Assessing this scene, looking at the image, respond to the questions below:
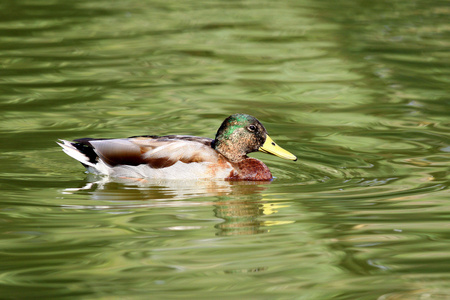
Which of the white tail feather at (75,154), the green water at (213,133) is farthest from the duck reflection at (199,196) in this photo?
the white tail feather at (75,154)

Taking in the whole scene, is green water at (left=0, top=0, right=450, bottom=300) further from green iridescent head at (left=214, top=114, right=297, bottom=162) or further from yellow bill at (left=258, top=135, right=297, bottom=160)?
green iridescent head at (left=214, top=114, right=297, bottom=162)

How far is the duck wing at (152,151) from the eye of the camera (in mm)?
8992

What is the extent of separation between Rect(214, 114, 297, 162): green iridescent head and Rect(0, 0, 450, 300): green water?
0.45 meters

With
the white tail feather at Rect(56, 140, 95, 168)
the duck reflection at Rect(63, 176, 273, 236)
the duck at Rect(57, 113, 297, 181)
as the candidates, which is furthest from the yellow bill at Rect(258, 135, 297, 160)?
the white tail feather at Rect(56, 140, 95, 168)

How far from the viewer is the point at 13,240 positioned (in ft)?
21.4

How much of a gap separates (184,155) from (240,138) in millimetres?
747

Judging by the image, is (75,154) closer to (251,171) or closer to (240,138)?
(240,138)

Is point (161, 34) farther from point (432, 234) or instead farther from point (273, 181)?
point (432, 234)

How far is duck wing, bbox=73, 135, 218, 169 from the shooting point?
29.5 feet

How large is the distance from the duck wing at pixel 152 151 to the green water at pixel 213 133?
259mm

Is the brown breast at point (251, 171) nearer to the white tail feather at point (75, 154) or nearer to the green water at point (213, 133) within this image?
the green water at point (213, 133)

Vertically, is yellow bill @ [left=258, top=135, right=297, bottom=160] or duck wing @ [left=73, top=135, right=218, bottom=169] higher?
duck wing @ [left=73, top=135, right=218, bottom=169]

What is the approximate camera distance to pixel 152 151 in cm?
905

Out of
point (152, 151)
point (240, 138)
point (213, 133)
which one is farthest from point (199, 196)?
point (213, 133)
